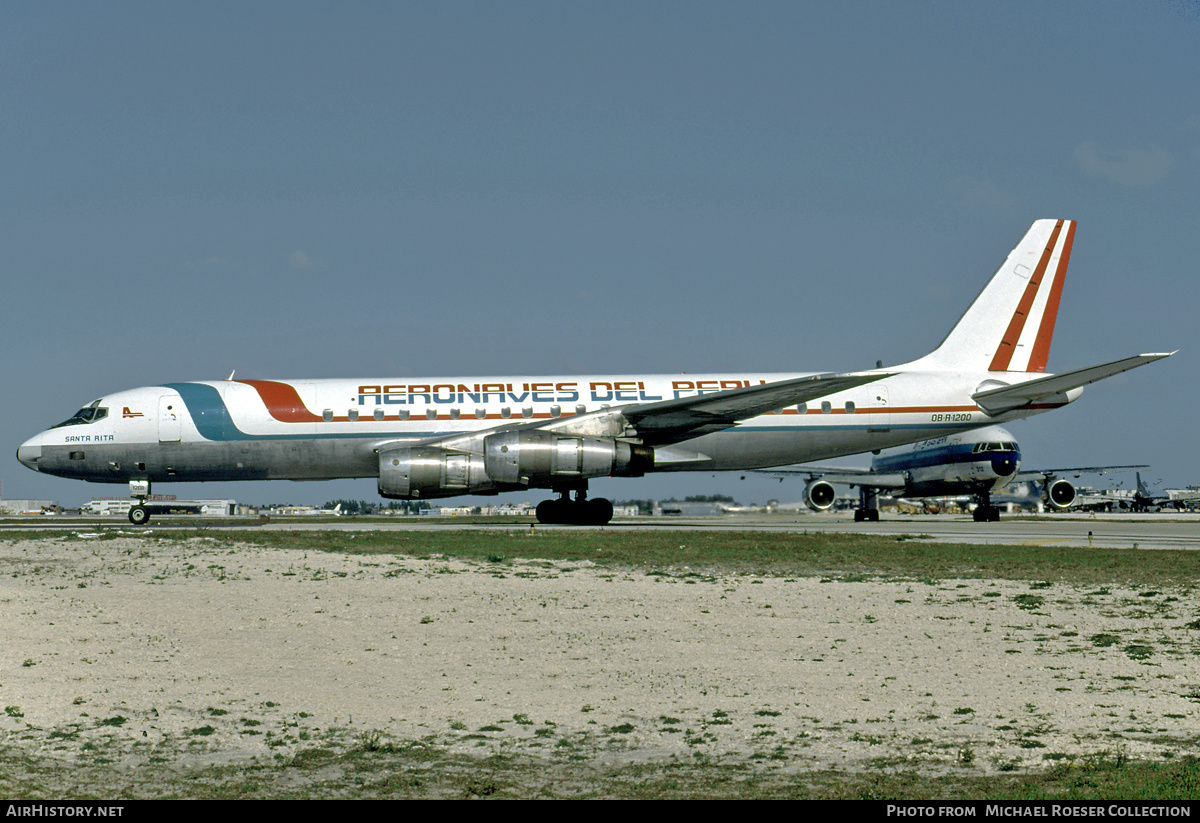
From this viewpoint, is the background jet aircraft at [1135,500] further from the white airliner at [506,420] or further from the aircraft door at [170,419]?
the aircraft door at [170,419]

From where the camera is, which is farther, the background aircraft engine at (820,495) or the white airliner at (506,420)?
the background aircraft engine at (820,495)

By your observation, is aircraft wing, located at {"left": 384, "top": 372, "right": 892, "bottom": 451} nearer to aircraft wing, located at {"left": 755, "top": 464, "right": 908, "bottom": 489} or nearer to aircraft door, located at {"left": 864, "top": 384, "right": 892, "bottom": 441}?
aircraft door, located at {"left": 864, "top": 384, "right": 892, "bottom": 441}

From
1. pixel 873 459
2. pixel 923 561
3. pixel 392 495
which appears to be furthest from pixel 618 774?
pixel 873 459

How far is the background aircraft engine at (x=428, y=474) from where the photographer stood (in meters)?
24.8

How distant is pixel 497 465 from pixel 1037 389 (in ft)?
48.5

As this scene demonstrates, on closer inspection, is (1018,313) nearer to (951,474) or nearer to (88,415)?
(951,474)

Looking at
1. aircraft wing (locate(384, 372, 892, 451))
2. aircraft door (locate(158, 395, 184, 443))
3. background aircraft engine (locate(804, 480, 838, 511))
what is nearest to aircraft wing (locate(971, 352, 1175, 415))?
aircraft wing (locate(384, 372, 892, 451))

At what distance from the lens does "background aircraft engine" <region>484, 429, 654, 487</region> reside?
24.9 meters

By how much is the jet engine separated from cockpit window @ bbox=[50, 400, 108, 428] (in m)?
8.91

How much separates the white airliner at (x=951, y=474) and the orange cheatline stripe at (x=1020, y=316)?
836 cm

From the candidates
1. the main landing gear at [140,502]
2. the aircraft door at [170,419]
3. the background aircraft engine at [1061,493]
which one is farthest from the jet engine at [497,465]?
the background aircraft engine at [1061,493]

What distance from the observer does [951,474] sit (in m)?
42.5

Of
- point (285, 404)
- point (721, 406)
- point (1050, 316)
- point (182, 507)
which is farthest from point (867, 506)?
point (182, 507)
